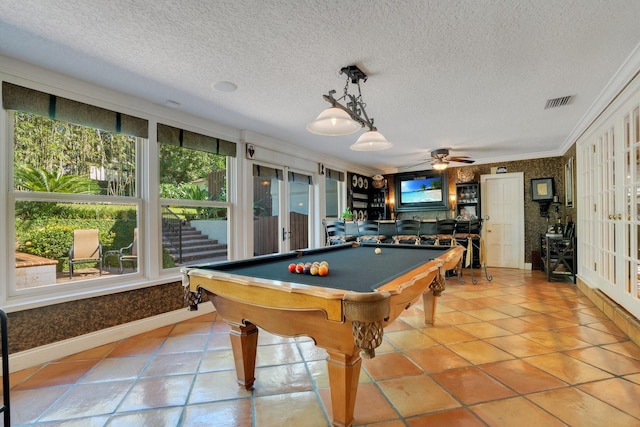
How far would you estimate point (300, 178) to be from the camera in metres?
5.25

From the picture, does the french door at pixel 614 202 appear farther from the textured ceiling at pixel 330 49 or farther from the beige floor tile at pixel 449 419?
the beige floor tile at pixel 449 419

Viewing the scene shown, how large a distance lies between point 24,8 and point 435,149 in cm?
534

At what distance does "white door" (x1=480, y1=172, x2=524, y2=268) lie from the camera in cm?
618

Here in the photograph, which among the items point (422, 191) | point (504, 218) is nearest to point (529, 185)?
point (504, 218)

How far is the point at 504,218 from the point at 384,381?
577cm

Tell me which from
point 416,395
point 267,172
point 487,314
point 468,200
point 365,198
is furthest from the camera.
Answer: point 365,198

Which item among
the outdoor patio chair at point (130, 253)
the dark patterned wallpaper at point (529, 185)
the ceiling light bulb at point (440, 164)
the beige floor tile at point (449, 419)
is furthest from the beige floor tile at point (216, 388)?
the dark patterned wallpaper at point (529, 185)

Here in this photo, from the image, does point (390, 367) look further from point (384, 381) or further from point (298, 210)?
point (298, 210)

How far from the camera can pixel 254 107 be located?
129 inches

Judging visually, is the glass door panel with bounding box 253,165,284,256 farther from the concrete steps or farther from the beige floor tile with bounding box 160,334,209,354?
the beige floor tile with bounding box 160,334,209,354

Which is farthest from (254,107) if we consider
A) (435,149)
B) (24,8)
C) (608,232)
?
(608,232)

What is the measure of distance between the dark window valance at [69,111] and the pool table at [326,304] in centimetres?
195

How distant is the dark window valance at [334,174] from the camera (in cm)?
599

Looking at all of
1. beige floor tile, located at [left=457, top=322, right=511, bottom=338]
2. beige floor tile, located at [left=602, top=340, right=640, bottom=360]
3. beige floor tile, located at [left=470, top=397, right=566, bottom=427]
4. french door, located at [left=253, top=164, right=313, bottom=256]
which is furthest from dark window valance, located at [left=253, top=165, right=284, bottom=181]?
beige floor tile, located at [left=602, top=340, right=640, bottom=360]
